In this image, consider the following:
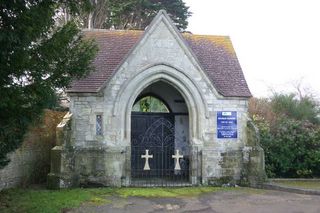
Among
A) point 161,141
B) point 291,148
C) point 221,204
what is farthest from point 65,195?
point 291,148

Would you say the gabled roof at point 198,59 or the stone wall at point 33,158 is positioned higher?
the gabled roof at point 198,59

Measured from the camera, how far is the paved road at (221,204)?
11.0 meters

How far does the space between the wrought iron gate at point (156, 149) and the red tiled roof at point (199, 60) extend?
2737 millimetres

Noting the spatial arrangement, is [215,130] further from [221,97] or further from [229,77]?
[229,77]

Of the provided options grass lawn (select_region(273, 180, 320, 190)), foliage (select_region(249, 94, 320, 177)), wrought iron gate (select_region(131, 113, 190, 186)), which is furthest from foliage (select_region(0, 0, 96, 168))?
foliage (select_region(249, 94, 320, 177))

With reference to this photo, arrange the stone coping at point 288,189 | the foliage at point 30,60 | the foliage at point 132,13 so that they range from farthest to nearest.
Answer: the foliage at point 132,13 → the stone coping at point 288,189 → the foliage at point 30,60

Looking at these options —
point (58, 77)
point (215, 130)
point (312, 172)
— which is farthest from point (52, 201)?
point (312, 172)

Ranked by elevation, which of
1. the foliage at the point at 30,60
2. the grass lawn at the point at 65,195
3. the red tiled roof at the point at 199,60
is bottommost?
the grass lawn at the point at 65,195

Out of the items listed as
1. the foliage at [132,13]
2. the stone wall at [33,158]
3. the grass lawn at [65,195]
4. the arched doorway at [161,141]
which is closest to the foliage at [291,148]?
the arched doorway at [161,141]

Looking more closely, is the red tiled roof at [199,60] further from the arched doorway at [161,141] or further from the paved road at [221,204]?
the paved road at [221,204]

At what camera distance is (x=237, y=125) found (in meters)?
15.8

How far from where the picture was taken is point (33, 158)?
15273mm

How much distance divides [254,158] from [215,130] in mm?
1692

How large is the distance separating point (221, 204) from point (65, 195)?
4.51 metres
